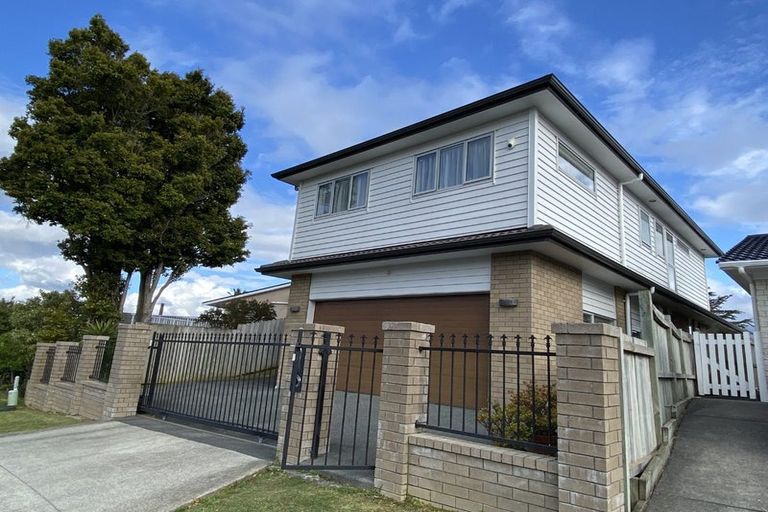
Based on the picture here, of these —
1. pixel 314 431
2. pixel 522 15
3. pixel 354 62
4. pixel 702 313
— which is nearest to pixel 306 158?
pixel 354 62

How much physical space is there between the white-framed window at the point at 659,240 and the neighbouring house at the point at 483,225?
312 mm

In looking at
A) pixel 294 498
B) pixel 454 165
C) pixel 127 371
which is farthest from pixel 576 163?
pixel 127 371

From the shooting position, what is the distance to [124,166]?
15.3m

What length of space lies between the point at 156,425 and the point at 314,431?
4.17 m

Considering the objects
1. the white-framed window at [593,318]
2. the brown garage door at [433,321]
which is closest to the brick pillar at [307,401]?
the brown garage door at [433,321]

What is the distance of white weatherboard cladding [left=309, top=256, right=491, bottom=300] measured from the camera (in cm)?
875

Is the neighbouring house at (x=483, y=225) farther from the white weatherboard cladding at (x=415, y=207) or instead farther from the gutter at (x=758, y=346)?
the gutter at (x=758, y=346)

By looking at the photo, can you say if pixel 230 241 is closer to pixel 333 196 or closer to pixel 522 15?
pixel 333 196

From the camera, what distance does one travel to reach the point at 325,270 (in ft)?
38.4

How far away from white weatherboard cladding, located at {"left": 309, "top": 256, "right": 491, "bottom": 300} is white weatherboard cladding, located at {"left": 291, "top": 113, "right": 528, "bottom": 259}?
628 mm

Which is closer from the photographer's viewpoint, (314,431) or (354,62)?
(314,431)

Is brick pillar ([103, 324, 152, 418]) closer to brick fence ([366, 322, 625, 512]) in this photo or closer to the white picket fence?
brick fence ([366, 322, 625, 512])

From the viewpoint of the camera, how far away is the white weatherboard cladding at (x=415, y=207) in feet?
28.2

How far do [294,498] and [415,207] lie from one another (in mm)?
7032
